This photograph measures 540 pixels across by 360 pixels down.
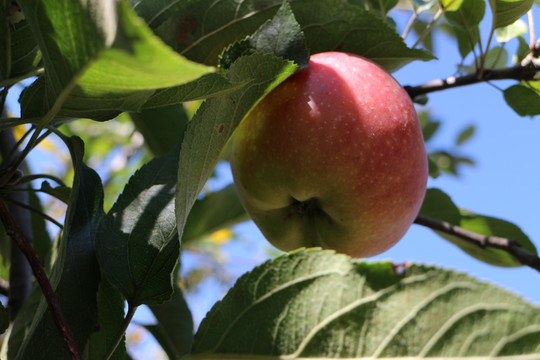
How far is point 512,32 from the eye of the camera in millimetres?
1136

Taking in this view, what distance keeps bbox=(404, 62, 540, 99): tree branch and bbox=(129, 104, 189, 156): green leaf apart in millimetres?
417

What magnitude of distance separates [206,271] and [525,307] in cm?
225

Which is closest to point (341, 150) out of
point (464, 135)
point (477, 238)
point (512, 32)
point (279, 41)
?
point (279, 41)

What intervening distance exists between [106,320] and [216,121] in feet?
1.07

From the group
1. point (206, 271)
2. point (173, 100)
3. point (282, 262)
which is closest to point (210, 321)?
point (282, 262)

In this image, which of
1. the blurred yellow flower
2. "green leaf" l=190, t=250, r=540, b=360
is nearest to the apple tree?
"green leaf" l=190, t=250, r=540, b=360

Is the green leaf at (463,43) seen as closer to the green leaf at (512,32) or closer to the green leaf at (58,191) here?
the green leaf at (512,32)

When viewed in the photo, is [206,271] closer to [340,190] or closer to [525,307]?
[340,190]

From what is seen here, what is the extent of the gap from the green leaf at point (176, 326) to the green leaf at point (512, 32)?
2.51ft

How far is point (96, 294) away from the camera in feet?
2.58

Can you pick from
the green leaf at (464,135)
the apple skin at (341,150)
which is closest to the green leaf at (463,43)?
the apple skin at (341,150)

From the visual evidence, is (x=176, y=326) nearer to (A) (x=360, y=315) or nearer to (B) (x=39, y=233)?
(B) (x=39, y=233)

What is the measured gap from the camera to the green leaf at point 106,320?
30.9 inches

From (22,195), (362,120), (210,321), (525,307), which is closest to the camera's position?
(525,307)
